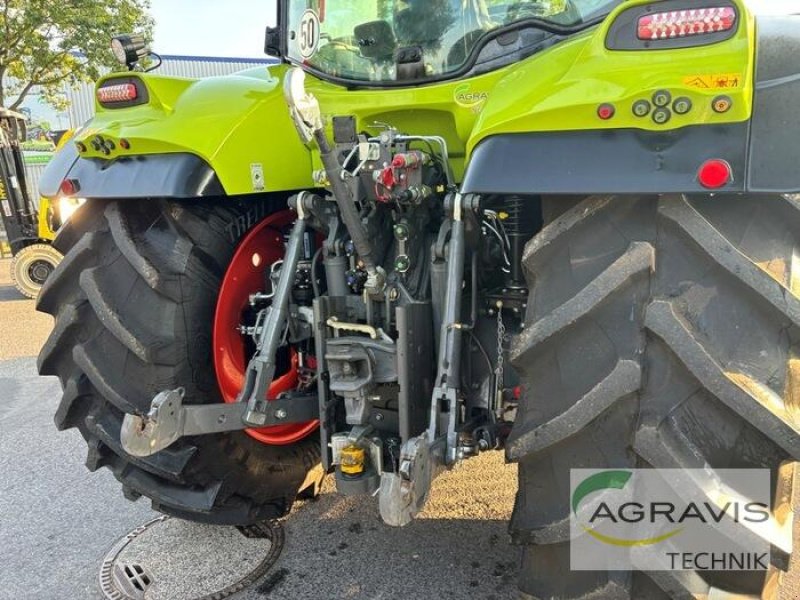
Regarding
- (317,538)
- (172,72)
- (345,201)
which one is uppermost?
(172,72)

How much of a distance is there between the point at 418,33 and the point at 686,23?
3.61ft

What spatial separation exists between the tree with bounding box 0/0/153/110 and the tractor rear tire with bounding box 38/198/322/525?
43.2 feet

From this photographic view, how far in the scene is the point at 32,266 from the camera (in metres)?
8.27

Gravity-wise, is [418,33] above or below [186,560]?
above

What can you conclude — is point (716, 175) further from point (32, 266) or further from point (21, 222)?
point (21, 222)

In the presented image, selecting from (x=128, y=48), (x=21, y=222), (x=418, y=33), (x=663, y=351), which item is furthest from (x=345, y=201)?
(x=21, y=222)

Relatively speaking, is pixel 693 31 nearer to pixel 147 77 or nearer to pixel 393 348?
pixel 393 348

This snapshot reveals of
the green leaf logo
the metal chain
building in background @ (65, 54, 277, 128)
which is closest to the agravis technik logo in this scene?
the green leaf logo

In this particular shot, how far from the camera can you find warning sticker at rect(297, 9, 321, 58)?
8.14 ft

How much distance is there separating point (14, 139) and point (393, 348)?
7.79m

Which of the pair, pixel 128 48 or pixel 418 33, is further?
pixel 128 48

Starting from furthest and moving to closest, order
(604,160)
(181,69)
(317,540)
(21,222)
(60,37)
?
(181,69)
(60,37)
(21,222)
(317,540)
(604,160)

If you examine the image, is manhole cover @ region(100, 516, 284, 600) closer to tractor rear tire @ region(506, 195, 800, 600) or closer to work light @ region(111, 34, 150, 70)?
tractor rear tire @ region(506, 195, 800, 600)

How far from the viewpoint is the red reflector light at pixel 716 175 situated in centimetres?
146
